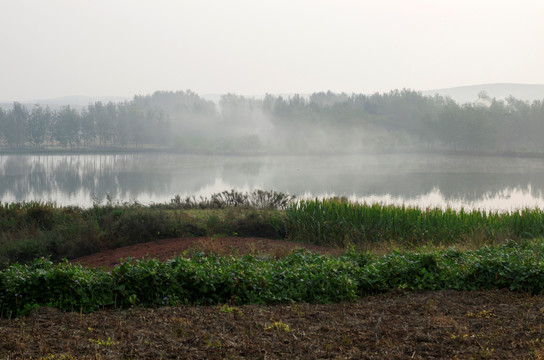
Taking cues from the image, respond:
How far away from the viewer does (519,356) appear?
406 centimetres

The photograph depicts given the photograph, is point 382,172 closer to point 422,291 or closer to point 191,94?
point 422,291

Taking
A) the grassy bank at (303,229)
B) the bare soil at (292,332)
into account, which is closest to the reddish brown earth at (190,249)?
the grassy bank at (303,229)

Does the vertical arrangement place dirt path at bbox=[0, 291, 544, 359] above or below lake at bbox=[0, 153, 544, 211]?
above

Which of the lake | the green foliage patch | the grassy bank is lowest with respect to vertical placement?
the lake

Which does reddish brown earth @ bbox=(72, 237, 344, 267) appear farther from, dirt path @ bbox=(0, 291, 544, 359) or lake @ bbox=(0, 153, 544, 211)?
lake @ bbox=(0, 153, 544, 211)

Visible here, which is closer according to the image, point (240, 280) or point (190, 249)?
point (240, 280)

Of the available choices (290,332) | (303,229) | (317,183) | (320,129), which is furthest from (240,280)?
(320,129)

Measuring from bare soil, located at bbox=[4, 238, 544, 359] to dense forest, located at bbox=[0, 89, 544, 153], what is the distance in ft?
241

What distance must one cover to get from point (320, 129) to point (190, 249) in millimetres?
94136

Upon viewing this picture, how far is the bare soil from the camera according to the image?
4129 mm

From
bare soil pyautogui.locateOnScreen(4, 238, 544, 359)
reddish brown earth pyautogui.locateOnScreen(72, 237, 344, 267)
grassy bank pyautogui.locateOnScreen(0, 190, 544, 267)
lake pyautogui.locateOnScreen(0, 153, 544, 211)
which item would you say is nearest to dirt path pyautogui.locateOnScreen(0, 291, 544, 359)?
bare soil pyautogui.locateOnScreen(4, 238, 544, 359)

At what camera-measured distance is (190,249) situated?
973 cm

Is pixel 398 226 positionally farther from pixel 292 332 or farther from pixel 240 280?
pixel 292 332

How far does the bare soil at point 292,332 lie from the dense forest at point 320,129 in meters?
73.3
